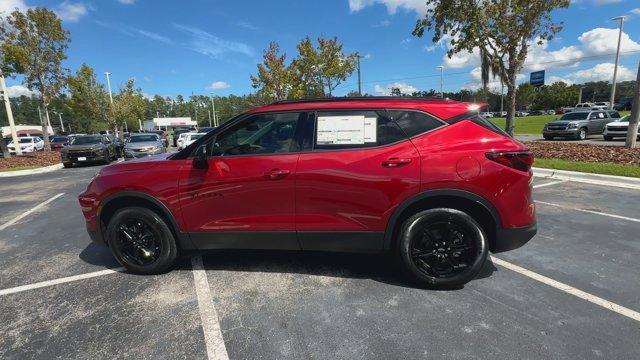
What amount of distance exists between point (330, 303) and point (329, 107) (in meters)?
1.81

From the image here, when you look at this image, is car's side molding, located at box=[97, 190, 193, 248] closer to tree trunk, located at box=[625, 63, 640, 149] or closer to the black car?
tree trunk, located at box=[625, 63, 640, 149]

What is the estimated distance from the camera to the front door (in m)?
3.42

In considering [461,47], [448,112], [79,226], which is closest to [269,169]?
[448,112]

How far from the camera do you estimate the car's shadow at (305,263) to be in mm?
3754

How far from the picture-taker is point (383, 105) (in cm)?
342

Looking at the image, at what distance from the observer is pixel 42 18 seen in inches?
792

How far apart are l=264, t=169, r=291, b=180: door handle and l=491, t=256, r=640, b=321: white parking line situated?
2.52m

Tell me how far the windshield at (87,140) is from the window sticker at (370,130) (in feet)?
57.8

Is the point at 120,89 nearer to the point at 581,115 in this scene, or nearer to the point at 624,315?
the point at 581,115

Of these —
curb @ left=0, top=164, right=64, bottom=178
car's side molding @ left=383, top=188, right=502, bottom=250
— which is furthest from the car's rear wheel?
curb @ left=0, top=164, right=64, bottom=178

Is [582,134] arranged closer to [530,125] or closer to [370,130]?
[530,125]

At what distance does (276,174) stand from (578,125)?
22501 mm

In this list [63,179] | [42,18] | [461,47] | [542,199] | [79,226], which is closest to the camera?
[79,226]

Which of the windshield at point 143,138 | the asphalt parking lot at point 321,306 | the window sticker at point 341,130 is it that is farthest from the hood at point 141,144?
the window sticker at point 341,130
